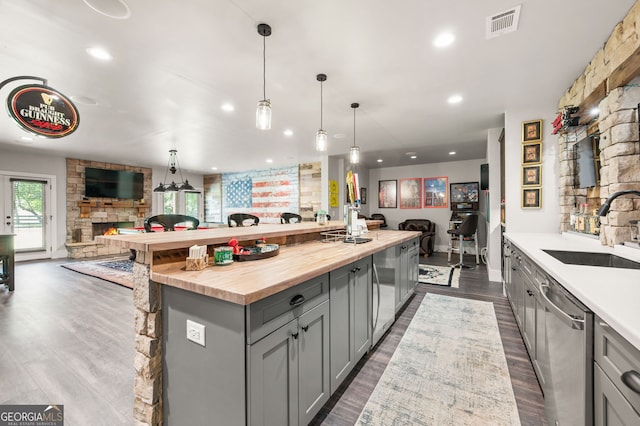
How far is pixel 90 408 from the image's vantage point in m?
1.63

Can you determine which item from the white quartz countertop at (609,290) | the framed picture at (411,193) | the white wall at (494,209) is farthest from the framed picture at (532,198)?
the framed picture at (411,193)

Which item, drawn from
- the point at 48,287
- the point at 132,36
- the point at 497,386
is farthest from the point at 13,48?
the point at 497,386

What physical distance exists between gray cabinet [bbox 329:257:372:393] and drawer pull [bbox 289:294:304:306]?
30 centimetres

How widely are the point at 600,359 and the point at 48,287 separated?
6.11m

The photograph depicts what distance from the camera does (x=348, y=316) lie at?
180 centimetres

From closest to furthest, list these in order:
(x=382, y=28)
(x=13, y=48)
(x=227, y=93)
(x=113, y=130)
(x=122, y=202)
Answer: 1. (x=382, y=28)
2. (x=13, y=48)
3. (x=227, y=93)
4. (x=113, y=130)
5. (x=122, y=202)

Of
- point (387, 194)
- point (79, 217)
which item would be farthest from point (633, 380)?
point (79, 217)

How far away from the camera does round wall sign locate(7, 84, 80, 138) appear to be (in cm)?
211

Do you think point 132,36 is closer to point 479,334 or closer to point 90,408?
point 90,408

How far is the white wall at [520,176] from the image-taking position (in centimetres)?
335

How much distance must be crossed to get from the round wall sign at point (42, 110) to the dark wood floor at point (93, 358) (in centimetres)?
190

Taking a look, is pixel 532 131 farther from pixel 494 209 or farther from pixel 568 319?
pixel 568 319

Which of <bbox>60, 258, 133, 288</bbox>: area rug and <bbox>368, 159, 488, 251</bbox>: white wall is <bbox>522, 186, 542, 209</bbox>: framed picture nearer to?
<bbox>368, 159, 488, 251</bbox>: white wall

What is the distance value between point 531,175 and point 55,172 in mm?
10058
